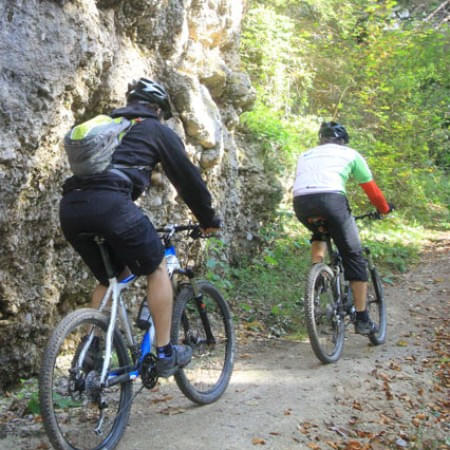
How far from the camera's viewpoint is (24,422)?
3701 mm

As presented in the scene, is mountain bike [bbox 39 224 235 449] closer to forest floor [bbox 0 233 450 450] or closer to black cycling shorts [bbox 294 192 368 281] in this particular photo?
forest floor [bbox 0 233 450 450]

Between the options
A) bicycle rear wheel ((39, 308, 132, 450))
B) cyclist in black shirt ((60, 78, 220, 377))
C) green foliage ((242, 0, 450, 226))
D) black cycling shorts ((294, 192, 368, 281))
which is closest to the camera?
bicycle rear wheel ((39, 308, 132, 450))

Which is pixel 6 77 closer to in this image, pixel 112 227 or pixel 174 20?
pixel 112 227

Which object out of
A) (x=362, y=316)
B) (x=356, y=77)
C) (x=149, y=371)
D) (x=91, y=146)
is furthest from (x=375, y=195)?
(x=356, y=77)

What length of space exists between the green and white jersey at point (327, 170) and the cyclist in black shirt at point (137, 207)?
6.01ft

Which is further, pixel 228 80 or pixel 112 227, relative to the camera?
pixel 228 80

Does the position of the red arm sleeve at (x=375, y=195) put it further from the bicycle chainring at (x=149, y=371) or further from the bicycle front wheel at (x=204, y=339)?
the bicycle chainring at (x=149, y=371)

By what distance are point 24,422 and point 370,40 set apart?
10598mm

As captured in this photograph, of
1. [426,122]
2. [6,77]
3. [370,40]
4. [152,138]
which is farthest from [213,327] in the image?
[426,122]

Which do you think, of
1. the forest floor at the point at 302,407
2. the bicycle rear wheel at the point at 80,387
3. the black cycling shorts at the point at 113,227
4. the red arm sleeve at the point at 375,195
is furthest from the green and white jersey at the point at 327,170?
the bicycle rear wheel at the point at 80,387

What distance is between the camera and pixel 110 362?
3277 mm

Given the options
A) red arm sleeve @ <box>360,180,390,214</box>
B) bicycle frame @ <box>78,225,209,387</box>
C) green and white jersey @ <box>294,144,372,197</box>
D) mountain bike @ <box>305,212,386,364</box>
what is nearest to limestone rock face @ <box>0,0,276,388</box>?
bicycle frame @ <box>78,225,209,387</box>

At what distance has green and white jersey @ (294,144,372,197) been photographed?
17.4ft

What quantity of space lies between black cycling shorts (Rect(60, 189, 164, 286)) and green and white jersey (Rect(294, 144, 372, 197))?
2418mm
